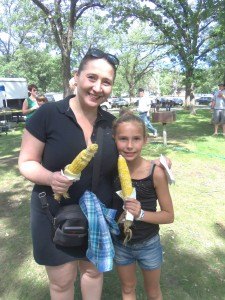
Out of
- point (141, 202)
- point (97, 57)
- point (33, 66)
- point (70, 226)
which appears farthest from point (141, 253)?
point (33, 66)

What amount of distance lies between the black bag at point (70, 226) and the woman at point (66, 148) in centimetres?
9

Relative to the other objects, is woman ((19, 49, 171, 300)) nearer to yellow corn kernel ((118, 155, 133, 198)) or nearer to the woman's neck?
the woman's neck

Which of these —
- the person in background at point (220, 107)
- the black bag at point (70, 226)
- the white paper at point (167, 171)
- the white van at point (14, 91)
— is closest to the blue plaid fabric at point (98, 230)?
the black bag at point (70, 226)

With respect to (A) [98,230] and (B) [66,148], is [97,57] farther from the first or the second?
(A) [98,230]

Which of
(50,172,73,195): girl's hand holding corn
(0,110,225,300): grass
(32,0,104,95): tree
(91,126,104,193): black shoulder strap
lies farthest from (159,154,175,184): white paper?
(32,0,104,95): tree

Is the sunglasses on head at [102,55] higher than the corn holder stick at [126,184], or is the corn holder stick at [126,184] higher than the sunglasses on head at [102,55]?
the sunglasses on head at [102,55]

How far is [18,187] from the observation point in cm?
585

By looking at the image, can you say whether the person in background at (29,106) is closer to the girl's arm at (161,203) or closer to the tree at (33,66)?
the girl's arm at (161,203)

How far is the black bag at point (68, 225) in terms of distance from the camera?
188cm

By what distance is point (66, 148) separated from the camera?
1892mm

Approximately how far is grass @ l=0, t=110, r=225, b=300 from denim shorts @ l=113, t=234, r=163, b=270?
873 mm

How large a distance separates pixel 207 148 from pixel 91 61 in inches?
304

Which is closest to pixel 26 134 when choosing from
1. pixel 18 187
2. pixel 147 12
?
pixel 18 187

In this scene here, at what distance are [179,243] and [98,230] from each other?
2160 millimetres
